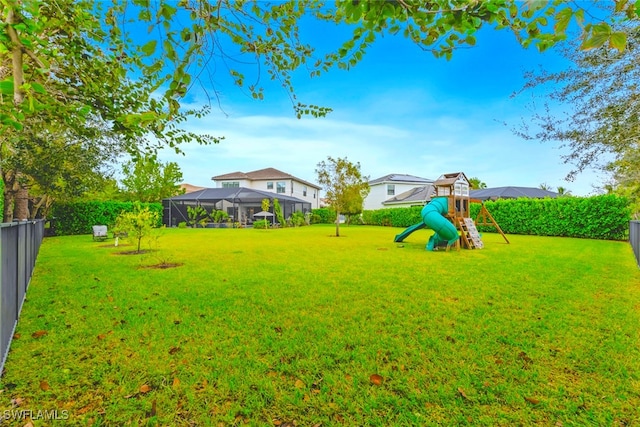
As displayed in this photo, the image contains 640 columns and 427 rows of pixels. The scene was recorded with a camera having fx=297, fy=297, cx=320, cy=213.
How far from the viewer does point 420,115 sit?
61.6 ft

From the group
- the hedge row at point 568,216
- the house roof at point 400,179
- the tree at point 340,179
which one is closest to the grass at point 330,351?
the hedge row at point 568,216

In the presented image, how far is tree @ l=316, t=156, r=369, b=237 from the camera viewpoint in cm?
1950

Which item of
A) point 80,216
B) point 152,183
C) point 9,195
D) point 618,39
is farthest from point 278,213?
point 618,39

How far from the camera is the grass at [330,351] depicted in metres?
A: 2.35

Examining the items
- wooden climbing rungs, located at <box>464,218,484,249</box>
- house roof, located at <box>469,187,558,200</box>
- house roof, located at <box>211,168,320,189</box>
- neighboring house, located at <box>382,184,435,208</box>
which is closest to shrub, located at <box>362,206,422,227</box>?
neighboring house, located at <box>382,184,435,208</box>

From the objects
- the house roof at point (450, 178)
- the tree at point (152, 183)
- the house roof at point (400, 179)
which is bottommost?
the house roof at point (450, 178)

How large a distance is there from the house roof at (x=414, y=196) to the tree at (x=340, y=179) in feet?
49.1

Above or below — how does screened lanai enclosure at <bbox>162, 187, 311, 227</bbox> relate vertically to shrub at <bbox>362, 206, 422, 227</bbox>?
above

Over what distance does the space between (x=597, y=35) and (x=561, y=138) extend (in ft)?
27.3

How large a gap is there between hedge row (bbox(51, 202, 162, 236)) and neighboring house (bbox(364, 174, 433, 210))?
30.2 m

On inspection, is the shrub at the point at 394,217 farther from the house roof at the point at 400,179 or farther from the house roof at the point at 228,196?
the house roof at the point at 228,196

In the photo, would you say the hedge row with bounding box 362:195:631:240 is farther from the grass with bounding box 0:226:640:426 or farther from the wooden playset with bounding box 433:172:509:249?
the grass with bounding box 0:226:640:426

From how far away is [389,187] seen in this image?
41406 mm

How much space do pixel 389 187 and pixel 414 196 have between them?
5743mm
